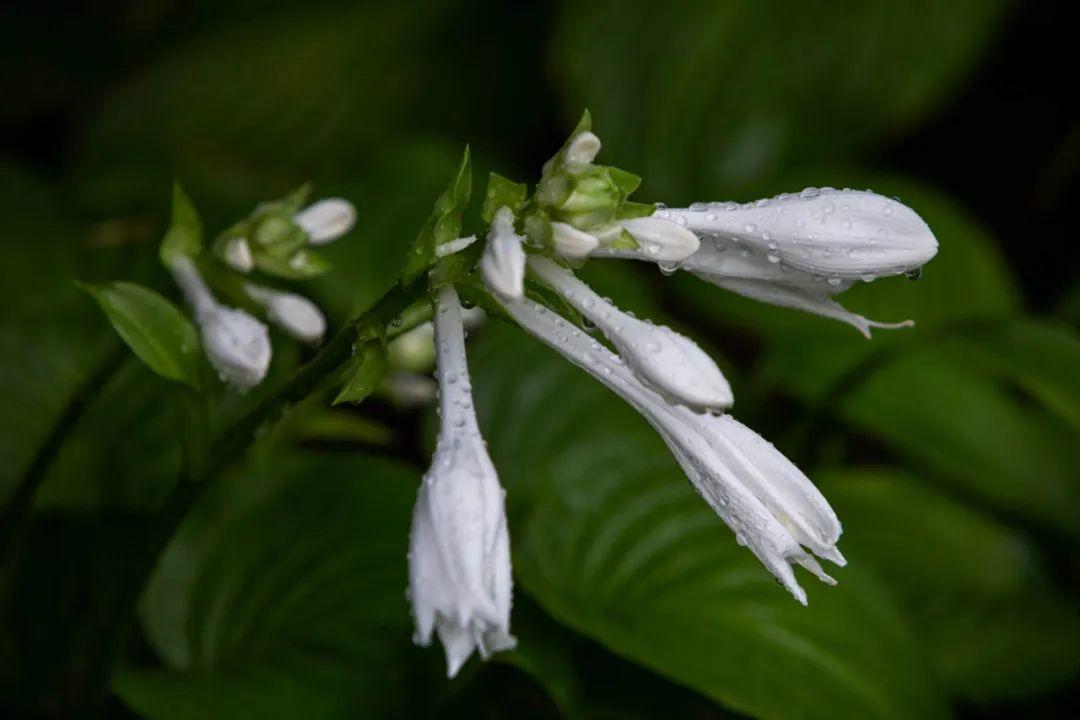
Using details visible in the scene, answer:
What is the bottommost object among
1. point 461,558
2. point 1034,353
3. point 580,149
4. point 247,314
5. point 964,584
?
point 964,584

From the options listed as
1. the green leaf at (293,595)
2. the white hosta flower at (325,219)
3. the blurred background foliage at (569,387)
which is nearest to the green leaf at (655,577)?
the blurred background foliage at (569,387)

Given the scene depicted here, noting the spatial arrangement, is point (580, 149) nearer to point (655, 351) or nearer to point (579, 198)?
point (579, 198)

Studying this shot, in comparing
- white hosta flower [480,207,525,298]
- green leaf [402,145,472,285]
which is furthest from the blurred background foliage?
white hosta flower [480,207,525,298]

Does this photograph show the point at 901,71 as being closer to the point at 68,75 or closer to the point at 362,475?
the point at 362,475

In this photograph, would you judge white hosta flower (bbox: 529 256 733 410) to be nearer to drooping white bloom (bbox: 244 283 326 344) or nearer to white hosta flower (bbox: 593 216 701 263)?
white hosta flower (bbox: 593 216 701 263)

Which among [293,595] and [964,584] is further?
[964,584]

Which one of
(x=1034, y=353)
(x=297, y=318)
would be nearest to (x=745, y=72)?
(x=1034, y=353)
